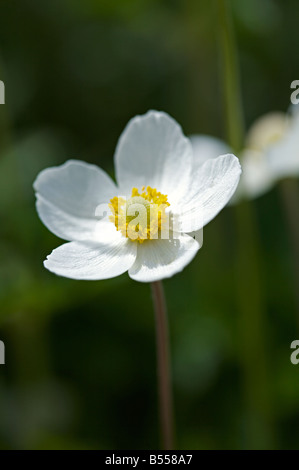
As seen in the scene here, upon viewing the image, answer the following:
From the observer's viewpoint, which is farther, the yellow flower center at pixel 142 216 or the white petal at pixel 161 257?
the yellow flower center at pixel 142 216

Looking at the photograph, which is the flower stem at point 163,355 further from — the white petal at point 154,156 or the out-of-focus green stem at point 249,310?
the out-of-focus green stem at point 249,310

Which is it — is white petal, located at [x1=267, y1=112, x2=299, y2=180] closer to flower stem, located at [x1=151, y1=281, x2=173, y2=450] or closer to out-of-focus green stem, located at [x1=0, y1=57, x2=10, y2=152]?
flower stem, located at [x1=151, y1=281, x2=173, y2=450]

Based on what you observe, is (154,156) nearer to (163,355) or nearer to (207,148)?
(163,355)

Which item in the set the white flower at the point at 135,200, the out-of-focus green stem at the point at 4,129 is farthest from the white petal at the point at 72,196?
the out-of-focus green stem at the point at 4,129

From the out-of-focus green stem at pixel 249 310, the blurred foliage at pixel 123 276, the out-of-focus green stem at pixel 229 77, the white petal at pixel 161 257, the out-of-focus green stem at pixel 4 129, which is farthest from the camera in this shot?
the out-of-focus green stem at pixel 4 129

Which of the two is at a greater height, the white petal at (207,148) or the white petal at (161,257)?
the white petal at (207,148)
